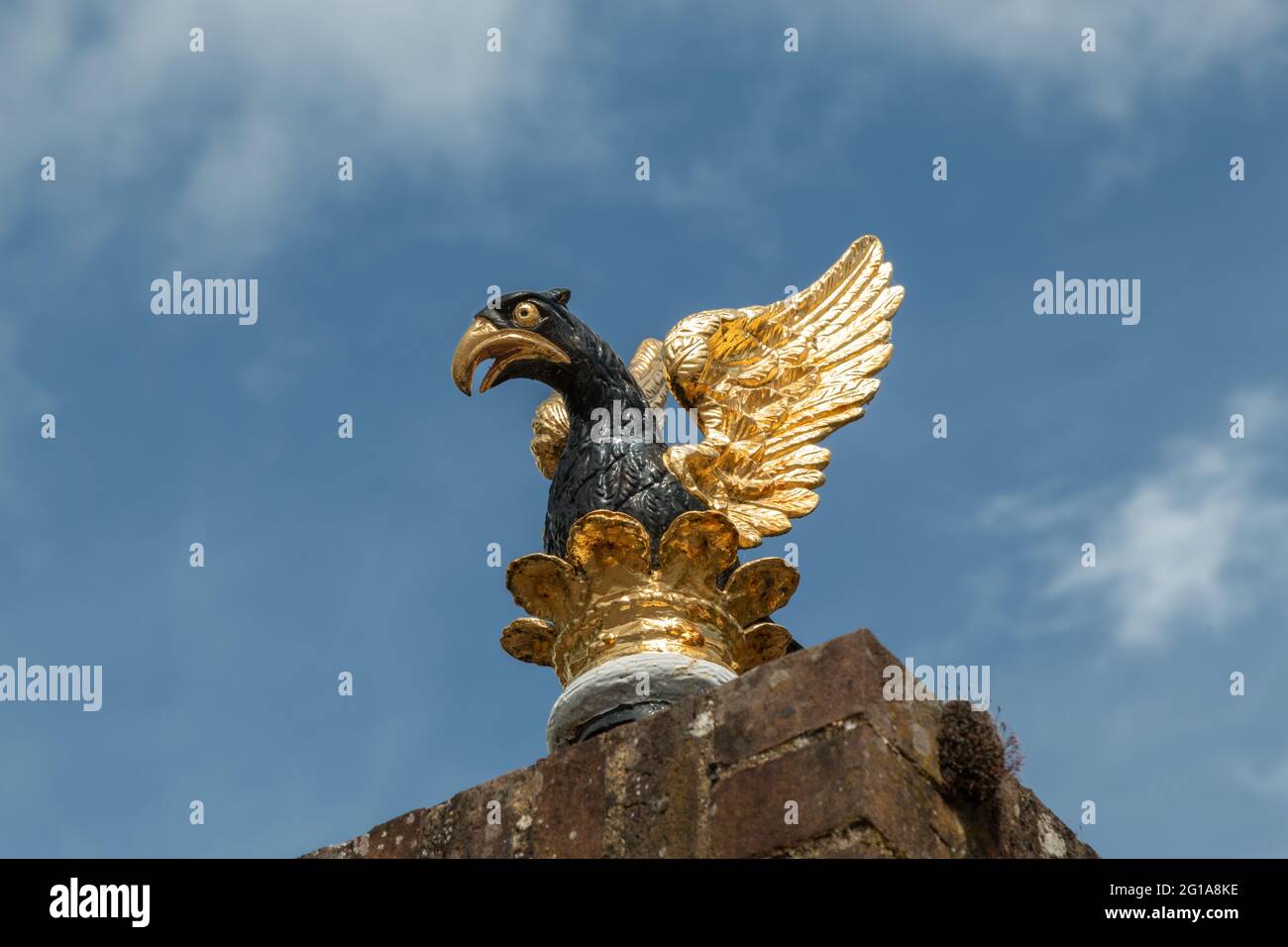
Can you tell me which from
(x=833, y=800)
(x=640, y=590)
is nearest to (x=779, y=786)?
(x=833, y=800)

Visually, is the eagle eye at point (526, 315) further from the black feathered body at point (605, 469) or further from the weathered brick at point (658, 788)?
the weathered brick at point (658, 788)

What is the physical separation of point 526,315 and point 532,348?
0.15 metres

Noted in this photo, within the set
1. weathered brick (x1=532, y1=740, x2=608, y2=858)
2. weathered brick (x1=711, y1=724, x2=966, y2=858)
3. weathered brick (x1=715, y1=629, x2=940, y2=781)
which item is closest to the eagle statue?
weathered brick (x1=532, y1=740, x2=608, y2=858)

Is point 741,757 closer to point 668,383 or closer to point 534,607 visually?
point 534,607

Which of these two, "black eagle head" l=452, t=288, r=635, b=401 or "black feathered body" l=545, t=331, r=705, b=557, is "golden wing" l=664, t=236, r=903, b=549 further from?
"black eagle head" l=452, t=288, r=635, b=401

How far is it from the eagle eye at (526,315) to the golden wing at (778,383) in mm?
609

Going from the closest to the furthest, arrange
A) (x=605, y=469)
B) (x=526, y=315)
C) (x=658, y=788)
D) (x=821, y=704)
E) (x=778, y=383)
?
1. (x=821, y=704)
2. (x=658, y=788)
3. (x=605, y=469)
4. (x=526, y=315)
5. (x=778, y=383)

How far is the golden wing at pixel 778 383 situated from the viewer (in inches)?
307

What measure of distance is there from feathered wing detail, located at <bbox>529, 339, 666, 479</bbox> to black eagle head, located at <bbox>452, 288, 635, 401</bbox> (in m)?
0.21

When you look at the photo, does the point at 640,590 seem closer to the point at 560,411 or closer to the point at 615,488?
the point at 615,488

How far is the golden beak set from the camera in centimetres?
784

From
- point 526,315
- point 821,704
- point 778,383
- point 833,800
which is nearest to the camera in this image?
point 833,800

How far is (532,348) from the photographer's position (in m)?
7.92

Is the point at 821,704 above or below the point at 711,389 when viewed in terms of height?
below
